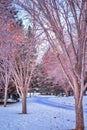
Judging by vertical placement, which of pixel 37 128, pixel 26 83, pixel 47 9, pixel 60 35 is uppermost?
pixel 47 9

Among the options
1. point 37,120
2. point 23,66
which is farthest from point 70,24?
point 23,66

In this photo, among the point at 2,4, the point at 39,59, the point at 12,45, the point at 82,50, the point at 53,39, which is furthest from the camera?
the point at 39,59

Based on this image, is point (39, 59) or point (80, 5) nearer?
point (80, 5)

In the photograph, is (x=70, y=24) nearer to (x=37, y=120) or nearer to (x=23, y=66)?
(x=37, y=120)

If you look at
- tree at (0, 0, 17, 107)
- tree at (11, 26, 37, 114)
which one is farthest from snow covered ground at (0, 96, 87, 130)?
tree at (0, 0, 17, 107)

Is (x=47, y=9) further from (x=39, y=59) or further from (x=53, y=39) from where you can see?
(x=39, y=59)

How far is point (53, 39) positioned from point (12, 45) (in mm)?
5967

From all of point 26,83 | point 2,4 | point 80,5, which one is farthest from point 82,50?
Answer: point 26,83

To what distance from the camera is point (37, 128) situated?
12.1 metres

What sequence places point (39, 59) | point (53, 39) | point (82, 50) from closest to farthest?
point (82, 50), point (53, 39), point (39, 59)

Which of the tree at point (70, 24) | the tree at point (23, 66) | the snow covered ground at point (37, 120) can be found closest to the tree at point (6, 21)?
the tree at point (70, 24)

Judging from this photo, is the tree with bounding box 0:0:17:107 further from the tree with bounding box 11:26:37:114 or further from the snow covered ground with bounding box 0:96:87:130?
the snow covered ground with bounding box 0:96:87:130

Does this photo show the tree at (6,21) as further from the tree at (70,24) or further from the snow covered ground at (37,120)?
the snow covered ground at (37,120)

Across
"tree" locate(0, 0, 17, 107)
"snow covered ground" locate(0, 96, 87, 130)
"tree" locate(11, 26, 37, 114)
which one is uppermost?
"tree" locate(0, 0, 17, 107)
